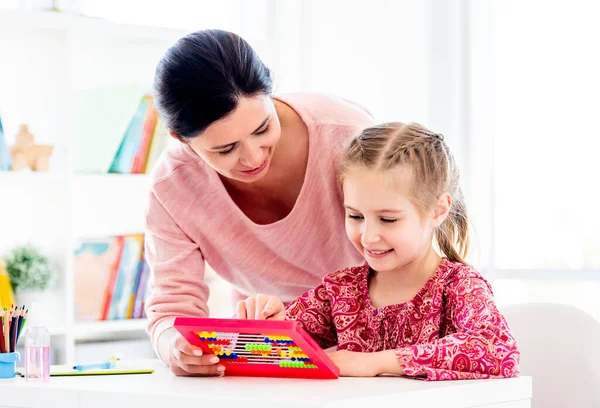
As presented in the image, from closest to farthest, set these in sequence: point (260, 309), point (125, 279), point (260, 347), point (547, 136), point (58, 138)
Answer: point (260, 347) → point (260, 309) → point (547, 136) → point (58, 138) → point (125, 279)

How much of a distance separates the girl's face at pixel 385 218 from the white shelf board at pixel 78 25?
1611mm

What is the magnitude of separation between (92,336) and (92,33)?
976mm

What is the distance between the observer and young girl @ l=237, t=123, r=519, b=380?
1.34 metres

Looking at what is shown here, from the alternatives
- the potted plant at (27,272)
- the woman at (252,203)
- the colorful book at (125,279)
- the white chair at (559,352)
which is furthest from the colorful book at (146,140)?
the white chair at (559,352)

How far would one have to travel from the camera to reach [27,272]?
104 inches

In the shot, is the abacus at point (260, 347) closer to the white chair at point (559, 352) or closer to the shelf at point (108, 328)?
the white chair at point (559, 352)

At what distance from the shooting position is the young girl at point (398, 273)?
1342mm

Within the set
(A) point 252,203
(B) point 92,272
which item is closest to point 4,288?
(B) point 92,272

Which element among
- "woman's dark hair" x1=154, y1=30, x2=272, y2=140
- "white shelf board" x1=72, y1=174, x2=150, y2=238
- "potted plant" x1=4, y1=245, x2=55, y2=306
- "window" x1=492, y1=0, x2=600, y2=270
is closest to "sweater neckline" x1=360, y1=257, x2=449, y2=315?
"woman's dark hair" x1=154, y1=30, x2=272, y2=140

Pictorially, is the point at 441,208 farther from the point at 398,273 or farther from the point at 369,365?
the point at 369,365

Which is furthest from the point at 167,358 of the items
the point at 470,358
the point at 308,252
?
the point at 470,358

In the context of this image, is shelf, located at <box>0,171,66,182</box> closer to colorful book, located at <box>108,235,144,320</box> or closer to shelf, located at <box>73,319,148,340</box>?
colorful book, located at <box>108,235,144,320</box>

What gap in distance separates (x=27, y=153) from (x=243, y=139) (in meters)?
1.44

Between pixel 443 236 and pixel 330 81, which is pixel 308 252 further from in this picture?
pixel 330 81
